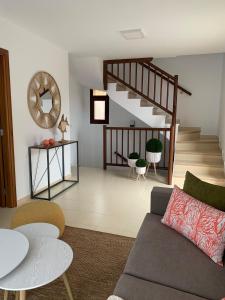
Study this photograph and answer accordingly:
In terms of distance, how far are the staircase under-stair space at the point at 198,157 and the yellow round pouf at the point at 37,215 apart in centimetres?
286

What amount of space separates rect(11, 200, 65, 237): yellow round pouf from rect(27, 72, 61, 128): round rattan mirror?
1.86 metres

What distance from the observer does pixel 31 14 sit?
108 inches

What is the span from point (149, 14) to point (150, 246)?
98.3 inches

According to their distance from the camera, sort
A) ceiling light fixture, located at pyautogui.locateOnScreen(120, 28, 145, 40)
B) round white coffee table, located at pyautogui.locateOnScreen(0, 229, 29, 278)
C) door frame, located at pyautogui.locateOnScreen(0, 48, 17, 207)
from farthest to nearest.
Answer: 1. ceiling light fixture, located at pyautogui.locateOnScreen(120, 28, 145, 40)
2. door frame, located at pyautogui.locateOnScreen(0, 48, 17, 207)
3. round white coffee table, located at pyautogui.locateOnScreen(0, 229, 29, 278)

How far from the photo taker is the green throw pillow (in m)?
1.63

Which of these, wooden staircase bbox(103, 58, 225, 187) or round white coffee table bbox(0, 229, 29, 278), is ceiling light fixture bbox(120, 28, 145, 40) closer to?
wooden staircase bbox(103, 58, 225, 187)

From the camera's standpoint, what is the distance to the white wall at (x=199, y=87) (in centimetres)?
570

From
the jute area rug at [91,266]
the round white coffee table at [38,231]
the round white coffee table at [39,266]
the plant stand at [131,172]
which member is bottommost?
the jute area rug at [91,266]

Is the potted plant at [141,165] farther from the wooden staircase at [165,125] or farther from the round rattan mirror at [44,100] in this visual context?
the round rattan mirror at [44,100]

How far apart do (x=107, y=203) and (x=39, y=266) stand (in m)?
2.15

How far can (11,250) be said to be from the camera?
140 centimetres

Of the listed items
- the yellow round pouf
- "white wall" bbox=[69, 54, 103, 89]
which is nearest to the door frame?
the yellow round pouf

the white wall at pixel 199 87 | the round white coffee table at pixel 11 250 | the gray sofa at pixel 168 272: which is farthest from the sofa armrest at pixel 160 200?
the white wall at pixel 199 87

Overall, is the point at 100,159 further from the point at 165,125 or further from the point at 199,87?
the point at 199,87
